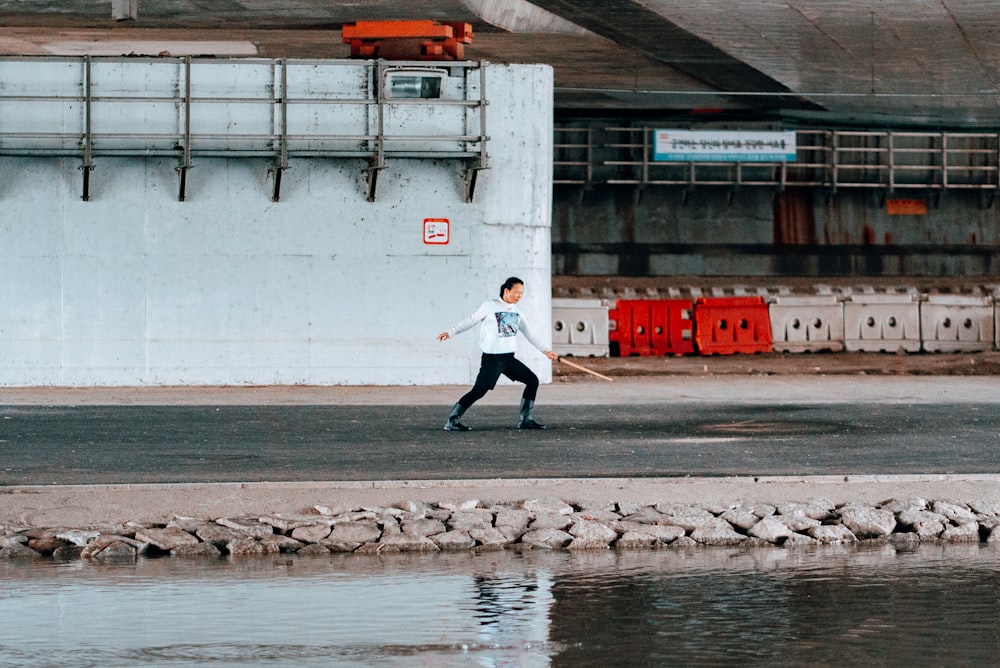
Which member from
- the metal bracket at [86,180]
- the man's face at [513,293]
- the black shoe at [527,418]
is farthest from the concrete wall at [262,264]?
the man's face at [513,293]

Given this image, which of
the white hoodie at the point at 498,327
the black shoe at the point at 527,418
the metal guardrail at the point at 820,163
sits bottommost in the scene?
the black shoe at the point at 527,418

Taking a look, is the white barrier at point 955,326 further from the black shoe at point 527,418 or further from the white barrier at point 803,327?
the black shoe at point 527,418

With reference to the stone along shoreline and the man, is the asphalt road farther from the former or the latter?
the stone along shoreline

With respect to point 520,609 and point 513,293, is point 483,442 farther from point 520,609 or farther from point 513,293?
point 520,609

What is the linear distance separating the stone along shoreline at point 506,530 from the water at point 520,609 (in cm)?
25

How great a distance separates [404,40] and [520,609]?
17.2 metres

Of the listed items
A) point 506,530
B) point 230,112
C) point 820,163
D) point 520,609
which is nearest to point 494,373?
point 506,530

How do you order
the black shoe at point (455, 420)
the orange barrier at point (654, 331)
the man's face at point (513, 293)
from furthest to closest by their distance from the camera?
1. the orange barrier at point (654, 331)
2. the black shoe at point (455, 420)
3. the man's face at point (513, 293)

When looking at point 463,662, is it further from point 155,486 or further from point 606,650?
point 155,486

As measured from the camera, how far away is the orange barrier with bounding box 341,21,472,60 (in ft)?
77.6

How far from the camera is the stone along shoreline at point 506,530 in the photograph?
973 cm

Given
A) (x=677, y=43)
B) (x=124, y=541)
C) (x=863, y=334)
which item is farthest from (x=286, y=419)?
(x=863, y=334)

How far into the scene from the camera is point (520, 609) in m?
7.71

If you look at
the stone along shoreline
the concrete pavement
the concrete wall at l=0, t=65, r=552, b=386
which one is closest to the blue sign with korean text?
the concrete pavement
